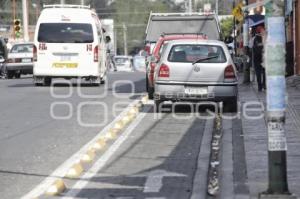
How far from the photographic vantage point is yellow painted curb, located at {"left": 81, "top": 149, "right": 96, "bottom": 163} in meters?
11.7

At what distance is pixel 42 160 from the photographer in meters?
11.8

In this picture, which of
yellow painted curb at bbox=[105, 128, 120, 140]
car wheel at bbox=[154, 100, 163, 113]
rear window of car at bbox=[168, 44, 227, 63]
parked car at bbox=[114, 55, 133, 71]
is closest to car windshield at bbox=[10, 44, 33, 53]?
car wheel at bbox=[154, 100, 163, 113]

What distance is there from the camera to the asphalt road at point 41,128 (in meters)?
10.9

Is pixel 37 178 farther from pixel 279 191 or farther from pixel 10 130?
pixel 10 130

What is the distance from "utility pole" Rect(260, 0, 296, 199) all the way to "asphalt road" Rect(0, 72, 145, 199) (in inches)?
111

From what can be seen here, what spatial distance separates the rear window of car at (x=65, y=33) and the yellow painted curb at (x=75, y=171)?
1644 cm

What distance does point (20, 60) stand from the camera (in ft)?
125

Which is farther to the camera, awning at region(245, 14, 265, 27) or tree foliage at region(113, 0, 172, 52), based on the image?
tree foliage at region(113, 0, 172, 52)

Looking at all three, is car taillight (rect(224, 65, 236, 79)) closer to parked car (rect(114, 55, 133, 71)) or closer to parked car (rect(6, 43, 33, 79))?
parked car (rect(6, 43, 33, 79))

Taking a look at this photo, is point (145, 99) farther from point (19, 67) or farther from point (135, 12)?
point (135, 12)

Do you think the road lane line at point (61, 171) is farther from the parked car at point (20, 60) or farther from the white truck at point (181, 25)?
the parked car at point (20, 60)

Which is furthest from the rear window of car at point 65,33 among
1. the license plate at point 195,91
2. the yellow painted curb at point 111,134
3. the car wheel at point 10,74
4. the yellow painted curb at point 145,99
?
the yellow painted curb at point 111,134

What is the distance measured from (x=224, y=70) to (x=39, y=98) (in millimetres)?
5979

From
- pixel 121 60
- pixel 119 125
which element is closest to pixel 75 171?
pixel 119 125
